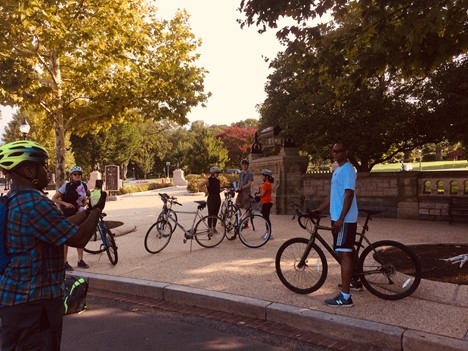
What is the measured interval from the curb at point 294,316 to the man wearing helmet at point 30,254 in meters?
2.82

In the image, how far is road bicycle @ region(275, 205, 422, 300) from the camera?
482cm

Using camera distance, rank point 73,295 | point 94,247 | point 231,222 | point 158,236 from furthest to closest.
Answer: point 231,222
point 94,247
point 158,236
point 73,295

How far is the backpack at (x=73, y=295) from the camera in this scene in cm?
235

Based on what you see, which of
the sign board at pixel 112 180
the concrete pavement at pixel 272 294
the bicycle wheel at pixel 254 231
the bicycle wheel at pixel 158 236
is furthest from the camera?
the sign board at pixel 112 180

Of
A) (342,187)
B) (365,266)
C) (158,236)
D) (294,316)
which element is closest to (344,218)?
(342,187)

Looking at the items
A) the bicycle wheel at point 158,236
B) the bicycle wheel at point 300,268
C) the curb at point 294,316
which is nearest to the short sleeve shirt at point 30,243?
the curb at point 294,316

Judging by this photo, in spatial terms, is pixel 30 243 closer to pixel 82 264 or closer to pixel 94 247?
pixel 82 264

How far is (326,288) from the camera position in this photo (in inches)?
209

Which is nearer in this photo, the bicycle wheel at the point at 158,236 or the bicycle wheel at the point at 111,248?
the bicycle wheel at the point at 111,248

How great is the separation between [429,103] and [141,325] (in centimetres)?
1475

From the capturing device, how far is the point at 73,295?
2.38 m

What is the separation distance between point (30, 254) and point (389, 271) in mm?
4215

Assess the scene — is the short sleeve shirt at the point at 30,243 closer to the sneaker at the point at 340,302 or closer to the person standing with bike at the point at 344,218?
the person standing with bike at the point at 344,218

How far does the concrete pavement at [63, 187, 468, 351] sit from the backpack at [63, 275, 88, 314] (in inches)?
105
